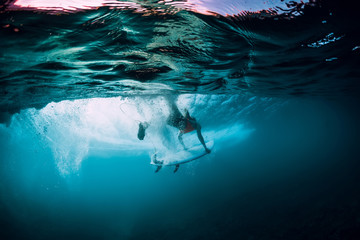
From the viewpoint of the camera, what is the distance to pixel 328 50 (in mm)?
6629

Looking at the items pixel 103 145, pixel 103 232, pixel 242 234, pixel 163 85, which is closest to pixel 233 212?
pixel 242 234

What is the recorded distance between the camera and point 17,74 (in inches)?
240

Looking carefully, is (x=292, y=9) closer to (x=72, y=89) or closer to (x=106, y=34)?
(x=106, y=34)

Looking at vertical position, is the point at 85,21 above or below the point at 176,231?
above

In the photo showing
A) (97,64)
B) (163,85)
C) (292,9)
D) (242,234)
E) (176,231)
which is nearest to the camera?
(292,9)

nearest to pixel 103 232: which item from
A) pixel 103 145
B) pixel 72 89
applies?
pixel 103 145

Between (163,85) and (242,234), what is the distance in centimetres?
1231

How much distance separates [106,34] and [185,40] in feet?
6.76

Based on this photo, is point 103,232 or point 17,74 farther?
point 103,232

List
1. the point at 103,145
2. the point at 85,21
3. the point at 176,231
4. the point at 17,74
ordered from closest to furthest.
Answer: the point at 85,21, the point at 17,74, the point at 176,231, the point at 103,145

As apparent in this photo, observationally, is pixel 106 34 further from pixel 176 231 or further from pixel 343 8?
pixel 176 231

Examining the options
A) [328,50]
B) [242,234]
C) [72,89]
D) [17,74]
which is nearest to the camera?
[17,74]

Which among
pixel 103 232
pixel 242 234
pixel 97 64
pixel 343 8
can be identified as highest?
pixel 343 8

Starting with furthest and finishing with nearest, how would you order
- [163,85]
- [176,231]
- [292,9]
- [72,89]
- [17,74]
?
[176,231] → [163,85] → [72,89] → [17,74] → [292,9]
